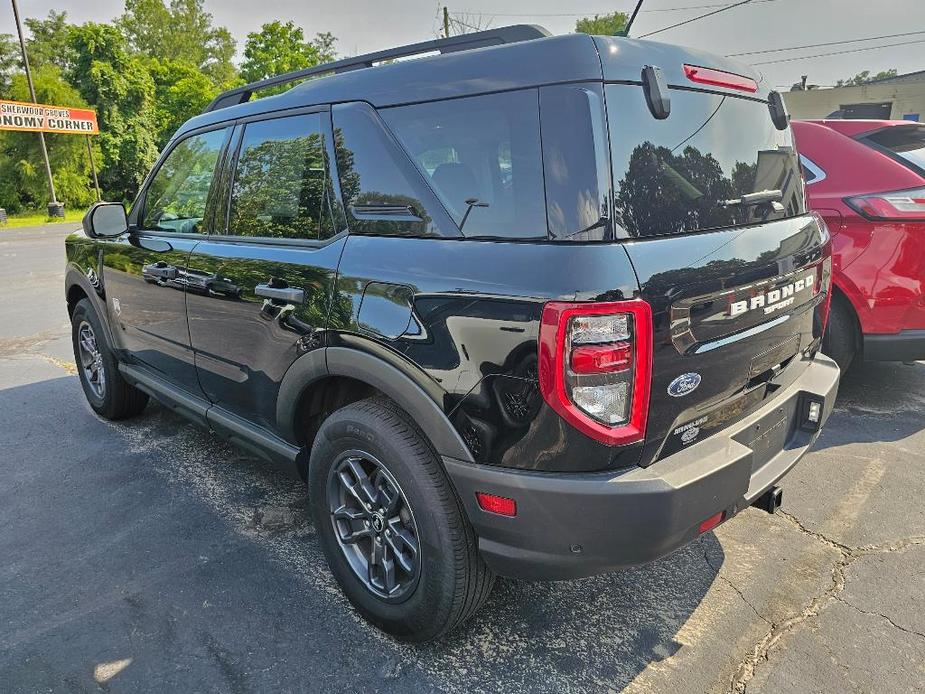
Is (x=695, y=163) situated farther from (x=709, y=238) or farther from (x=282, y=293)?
(x=282, y=293)

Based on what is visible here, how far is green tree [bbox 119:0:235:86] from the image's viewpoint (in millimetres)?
60250

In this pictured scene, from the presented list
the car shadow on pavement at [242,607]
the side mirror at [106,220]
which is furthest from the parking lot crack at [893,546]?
the side mirror at [106,220]

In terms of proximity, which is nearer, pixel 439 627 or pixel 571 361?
pixel 571 361

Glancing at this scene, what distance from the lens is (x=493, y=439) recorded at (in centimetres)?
179

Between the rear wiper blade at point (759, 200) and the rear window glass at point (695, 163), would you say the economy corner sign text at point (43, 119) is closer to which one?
the rear window glass at point (695, 163)

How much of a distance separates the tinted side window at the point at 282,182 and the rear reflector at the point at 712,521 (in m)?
1.63

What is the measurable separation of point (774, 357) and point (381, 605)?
5.48 feet

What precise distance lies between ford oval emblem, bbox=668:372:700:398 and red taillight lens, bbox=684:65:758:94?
3.25ft

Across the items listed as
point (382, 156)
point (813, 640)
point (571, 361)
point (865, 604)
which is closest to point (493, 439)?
point (571, 361)

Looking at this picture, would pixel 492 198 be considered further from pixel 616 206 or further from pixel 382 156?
pixel 382 156

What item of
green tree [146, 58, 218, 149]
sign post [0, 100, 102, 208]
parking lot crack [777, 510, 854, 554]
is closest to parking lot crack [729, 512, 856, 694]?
parking lot crack [777, 510, 854, 554]

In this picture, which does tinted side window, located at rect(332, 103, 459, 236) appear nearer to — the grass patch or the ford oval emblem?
the ford oval emblem

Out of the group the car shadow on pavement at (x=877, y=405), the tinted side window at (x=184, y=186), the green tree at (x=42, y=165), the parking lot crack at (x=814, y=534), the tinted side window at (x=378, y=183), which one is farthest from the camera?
the green tree at (x=42, y=165)

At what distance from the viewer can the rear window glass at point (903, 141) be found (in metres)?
4.04
